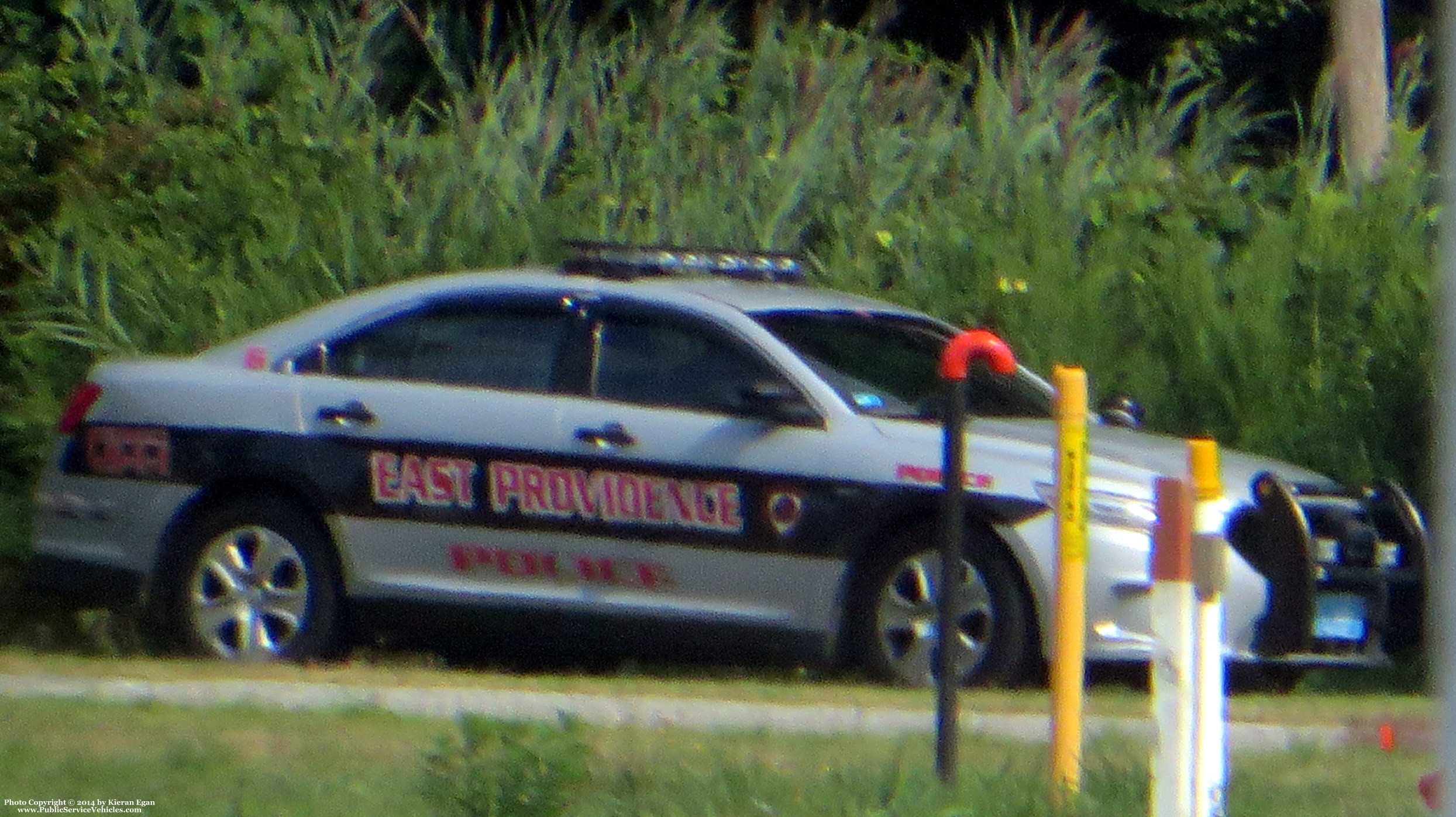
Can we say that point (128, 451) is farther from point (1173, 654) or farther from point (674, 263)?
point (1173, 654)

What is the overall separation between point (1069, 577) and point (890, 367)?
3360 mm

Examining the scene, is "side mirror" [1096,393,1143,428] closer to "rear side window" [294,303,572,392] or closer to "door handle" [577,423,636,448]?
"door handle" [577,423,636,448]

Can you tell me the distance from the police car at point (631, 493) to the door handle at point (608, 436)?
10mm

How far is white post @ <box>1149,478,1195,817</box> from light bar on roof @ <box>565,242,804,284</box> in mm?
4193

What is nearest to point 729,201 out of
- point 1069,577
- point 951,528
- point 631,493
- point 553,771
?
point 631,493

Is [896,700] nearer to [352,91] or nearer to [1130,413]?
[1130,413]

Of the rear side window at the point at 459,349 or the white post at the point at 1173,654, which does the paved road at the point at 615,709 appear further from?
the white post at the point at 1173,654

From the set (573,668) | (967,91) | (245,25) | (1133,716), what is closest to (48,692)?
(573,668)

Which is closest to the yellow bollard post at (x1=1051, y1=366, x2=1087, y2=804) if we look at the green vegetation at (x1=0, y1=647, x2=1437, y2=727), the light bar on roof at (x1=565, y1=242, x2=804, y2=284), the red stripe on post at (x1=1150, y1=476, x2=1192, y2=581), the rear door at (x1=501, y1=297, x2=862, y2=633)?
the red stripe on post at (x1=1150, y1=476, x2=1192, y2=581)

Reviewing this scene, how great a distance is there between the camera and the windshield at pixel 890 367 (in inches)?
343

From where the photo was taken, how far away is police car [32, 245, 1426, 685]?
8.30 m

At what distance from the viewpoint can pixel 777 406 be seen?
8492mm

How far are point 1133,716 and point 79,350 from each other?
20.4ft

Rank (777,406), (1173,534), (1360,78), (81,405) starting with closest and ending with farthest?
(1173,534) → (777,406) → (81,405) → (1360,78)
